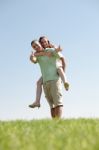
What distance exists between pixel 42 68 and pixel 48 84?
48 centimetres

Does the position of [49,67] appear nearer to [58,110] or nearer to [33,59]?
[33,59]

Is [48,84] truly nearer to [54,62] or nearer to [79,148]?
[54,62]

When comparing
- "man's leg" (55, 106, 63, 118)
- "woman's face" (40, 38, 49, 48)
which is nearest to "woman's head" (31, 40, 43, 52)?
"woman's face" (40, 38, 49, 48)

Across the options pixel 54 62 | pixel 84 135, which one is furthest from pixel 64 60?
pixel 84 135

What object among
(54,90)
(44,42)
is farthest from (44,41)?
(54,90)

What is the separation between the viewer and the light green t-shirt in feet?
41.2

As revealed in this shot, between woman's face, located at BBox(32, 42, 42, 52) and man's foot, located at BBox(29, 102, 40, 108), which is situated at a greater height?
woman's face, located at BBox(32, 42, 42, 52)

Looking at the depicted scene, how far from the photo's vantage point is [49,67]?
12625 mm

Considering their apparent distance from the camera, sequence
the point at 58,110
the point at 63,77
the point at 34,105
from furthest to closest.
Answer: the point at 34,105, the point at 58,110, the point at 63,77

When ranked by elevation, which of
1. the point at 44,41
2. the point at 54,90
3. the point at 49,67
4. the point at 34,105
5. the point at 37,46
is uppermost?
the point at 44,41

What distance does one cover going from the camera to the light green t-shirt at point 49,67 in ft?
41.2

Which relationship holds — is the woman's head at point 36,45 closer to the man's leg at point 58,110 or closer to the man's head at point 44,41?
the man's head at point 44,41

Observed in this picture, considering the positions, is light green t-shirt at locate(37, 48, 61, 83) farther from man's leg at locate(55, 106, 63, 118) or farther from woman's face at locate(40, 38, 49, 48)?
man's leg at locate(55, 106, 63, 118)

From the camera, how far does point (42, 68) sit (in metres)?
12.8
